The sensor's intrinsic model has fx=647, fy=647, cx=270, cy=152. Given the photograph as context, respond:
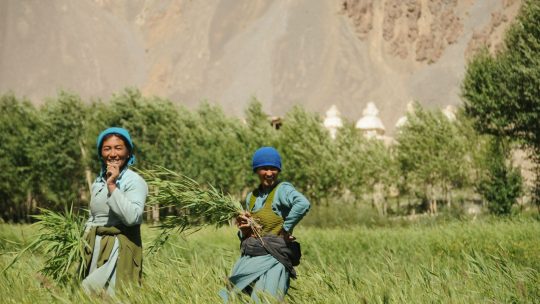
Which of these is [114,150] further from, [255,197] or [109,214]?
[255,197]

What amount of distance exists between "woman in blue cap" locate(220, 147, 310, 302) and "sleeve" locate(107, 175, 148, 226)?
0.91 m

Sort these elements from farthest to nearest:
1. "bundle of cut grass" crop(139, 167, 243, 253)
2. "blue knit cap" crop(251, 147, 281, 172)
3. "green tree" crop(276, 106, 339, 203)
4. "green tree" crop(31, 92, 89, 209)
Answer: "green tree" crop(31, 92, 89, 209) < "green tree" crop(276, 106, 339, 203) < "bundle of cut grass" crop(139, 167, 243, 253) < "blue knit cap" crop(251, 147, 281, 172)

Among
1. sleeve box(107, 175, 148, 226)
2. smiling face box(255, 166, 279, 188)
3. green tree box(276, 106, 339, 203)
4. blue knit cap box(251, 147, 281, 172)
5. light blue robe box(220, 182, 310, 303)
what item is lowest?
light blue robe box(220, 182, 310, 303)

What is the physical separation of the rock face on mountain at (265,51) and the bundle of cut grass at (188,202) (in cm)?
9061

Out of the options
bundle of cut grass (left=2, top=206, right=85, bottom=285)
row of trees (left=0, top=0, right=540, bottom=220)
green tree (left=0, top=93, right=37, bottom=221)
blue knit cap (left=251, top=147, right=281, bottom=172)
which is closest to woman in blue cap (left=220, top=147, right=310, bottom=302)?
blue knit cap (left=251, top=147, right=281, bottom=172)

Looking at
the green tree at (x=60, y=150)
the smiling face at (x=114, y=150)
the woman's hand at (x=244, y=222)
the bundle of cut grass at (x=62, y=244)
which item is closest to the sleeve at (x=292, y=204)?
the woman's hand at (x=244, y=222)

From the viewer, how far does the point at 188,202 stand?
5.84 metres

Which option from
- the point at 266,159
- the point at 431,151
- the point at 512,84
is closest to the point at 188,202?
the point at 266,159

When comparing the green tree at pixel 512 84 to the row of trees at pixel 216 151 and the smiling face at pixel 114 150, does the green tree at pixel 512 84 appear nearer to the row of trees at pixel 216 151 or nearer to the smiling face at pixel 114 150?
the row of trees at pixel 216 151

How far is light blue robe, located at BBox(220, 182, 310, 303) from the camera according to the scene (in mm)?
5258

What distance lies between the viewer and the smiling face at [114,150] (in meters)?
5.18

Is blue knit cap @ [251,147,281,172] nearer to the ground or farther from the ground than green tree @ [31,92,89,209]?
nearer to the ground

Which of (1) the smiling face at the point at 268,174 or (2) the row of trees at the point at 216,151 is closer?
(1) the smiling face at the point at 268,174

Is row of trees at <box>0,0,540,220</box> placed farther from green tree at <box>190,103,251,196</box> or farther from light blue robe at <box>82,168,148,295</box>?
light blue robe at <box>82,168,148,295</box>
